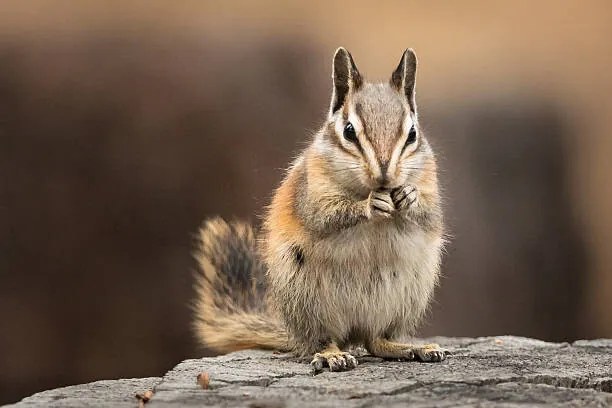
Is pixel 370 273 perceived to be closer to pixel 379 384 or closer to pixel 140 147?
pixel 379 384

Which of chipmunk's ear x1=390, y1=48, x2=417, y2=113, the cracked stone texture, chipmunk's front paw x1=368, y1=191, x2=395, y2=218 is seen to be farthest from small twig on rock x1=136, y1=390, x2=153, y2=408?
chipmunk's ear x1=390, y1=48, x2=417, y2=113

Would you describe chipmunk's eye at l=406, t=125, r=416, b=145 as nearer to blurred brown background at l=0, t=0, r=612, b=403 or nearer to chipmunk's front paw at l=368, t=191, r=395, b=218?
chipmunk's front paw at l=368, t=191, r=395, b=218

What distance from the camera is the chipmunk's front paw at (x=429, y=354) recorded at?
1.87 meters

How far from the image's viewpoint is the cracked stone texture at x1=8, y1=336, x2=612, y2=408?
1461 mm

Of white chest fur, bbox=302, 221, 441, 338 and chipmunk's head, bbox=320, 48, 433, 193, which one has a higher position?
chipmunk's head, bbox=320, 48, 433, 193

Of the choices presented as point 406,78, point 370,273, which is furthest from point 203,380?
point 406,78

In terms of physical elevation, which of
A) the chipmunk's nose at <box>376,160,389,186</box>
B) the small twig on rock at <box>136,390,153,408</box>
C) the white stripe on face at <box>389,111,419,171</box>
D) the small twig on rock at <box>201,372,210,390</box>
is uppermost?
the white stripe on face at <box>389,111,419,171</box>

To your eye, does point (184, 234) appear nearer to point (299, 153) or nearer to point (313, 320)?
point (299, 153)

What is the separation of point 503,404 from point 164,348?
1.65m

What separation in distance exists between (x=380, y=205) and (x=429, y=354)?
0.32 meters

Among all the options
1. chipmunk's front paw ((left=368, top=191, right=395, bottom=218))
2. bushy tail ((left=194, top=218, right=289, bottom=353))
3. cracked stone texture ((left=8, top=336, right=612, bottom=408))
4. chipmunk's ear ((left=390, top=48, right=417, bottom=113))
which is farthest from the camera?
bushy tail ((left=194, top=218, right=289, bottom=353))

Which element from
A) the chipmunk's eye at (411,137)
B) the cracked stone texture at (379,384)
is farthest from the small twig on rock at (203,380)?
the chipmunk's eye at (411,137)

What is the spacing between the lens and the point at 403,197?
1.73 m

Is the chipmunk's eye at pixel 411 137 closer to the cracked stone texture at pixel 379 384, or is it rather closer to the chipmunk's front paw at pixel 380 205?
the chipmunk's front paw at pixel 380 205
